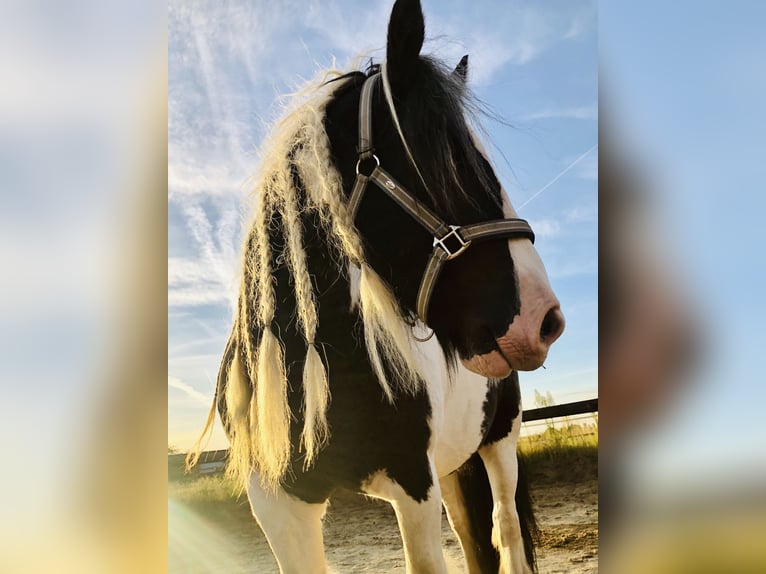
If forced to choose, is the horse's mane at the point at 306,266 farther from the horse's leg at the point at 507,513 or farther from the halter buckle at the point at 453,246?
the horse's leg at the point at 507,513

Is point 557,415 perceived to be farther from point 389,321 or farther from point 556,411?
point 389,321

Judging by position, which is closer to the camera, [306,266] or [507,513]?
[306,266]

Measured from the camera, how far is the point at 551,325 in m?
1.22

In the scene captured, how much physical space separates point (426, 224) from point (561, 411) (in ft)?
2.43

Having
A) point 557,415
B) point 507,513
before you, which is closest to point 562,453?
point 557,415

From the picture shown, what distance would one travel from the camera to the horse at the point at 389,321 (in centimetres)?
120

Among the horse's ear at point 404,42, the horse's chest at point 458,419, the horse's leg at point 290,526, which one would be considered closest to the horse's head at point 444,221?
the horse's ear at point 404,42
